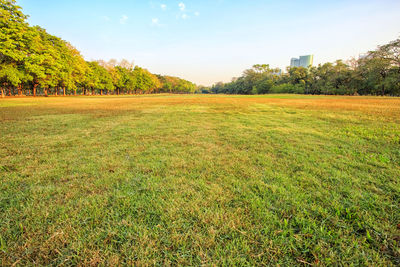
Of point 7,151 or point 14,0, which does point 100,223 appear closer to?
point 7,151

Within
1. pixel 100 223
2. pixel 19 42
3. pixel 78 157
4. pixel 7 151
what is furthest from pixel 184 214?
pixel 19 42

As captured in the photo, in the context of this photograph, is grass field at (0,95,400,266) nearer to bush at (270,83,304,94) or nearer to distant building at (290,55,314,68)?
bush at (270,83,304,94)

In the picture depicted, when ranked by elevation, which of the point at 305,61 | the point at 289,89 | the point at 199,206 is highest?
the point at 305,61

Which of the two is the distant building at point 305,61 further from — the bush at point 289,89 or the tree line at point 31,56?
the tree line at point 31,56

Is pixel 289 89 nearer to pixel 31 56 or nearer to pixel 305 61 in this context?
pixel 31 56

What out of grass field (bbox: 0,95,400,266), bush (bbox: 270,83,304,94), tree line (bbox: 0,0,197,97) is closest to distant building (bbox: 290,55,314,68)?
bush (bbox: 270,83,304,94)

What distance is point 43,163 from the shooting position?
326 cm

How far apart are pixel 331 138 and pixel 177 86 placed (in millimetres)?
109917

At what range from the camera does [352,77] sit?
141 feet

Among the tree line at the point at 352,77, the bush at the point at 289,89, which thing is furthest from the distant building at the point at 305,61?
the bush at the point at 289,89

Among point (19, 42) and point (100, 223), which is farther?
point (19, 42)

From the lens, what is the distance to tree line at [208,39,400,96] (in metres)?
34.7

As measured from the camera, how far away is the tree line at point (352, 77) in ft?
114

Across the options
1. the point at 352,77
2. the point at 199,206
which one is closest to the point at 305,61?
→ the point at 352,77
